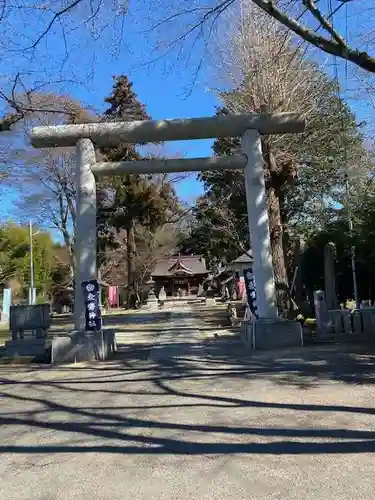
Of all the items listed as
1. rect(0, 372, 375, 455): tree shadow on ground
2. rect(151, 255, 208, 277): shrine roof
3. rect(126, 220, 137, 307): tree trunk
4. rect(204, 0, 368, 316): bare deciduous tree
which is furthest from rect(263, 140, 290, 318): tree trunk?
rect(151, 255, 208, 277): shrine roof

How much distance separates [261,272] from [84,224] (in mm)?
4275

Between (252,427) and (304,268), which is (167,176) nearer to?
(304,268)

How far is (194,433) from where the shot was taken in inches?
220

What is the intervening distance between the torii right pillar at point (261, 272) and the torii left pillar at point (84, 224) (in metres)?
3.72

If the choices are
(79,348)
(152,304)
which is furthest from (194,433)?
(152,304)

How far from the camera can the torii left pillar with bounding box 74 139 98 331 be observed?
1278 centimetres

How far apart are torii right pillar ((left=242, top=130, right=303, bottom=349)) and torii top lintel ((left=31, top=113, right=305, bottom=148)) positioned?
0.36 metres

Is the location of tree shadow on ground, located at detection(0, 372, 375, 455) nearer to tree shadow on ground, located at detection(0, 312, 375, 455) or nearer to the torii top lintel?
tree shadow on ground, located at detection(0, 312, 375, 455)

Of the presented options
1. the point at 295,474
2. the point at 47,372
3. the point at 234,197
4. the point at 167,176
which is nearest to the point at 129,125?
the point at 47,372

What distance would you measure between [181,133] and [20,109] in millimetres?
3657

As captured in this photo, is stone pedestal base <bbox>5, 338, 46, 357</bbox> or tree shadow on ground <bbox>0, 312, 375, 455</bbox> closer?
tree shadow on ground <bbox>0, 312, 375, 455</bbox>

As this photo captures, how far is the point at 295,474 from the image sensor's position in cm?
428

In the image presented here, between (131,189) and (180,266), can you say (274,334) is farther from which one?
(180,266)

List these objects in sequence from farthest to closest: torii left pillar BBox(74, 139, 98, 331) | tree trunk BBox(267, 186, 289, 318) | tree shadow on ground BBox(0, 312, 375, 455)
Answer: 1. tree trunk BBox(267, 186, 289, 318)
2. torii left pillar BBox(74, 139, 98, 331)
3. tree shadow on ground BBox(0, 312, 375, 455)
